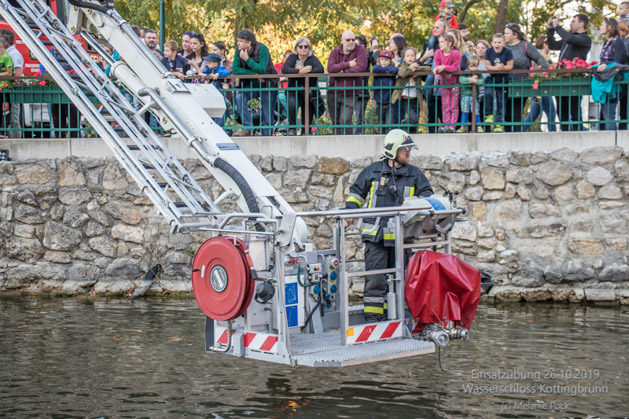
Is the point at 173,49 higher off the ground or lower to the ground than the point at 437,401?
higher

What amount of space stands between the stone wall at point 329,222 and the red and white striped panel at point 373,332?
5.43 meters

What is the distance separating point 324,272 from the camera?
8.44 meters

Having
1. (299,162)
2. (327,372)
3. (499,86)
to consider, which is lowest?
(327,372)

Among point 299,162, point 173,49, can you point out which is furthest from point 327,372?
A: point 173,49

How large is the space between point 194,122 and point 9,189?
649 centimetres

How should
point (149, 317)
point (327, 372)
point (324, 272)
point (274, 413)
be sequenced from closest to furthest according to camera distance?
point (274, 413) < point (324, 272) < point (327, 372) < point (149, 317)

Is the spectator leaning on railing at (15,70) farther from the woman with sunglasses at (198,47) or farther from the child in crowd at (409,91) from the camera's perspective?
the child in crowd at (409,91)

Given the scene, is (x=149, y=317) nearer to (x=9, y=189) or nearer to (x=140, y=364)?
(x=140, y=364)

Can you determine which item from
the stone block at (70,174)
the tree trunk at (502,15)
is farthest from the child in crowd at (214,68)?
the tree trunk at (502,15)

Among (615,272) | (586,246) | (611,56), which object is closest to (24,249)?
(586,246)

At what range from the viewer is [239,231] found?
25.4ft

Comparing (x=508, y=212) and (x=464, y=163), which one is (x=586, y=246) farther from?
(x=464, y=163)

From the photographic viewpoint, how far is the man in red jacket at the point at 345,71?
13664mm

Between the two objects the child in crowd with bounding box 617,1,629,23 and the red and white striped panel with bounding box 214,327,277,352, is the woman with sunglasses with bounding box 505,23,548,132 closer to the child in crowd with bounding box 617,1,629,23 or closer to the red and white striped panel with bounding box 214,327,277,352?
the child in crowd with bounding box 617,1,629,23
